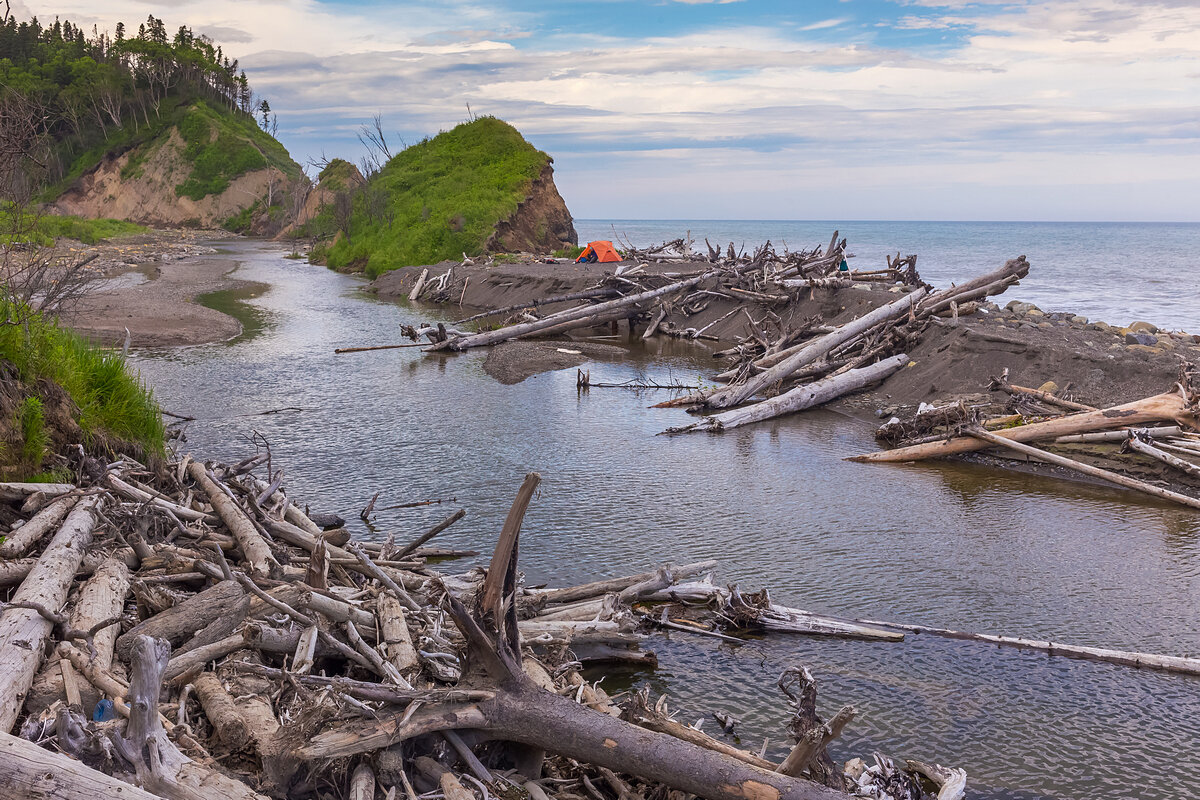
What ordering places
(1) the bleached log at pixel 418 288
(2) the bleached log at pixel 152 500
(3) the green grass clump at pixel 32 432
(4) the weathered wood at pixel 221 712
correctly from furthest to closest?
(1) the bleached log at pixel 418 288 → (3) the green grass clump at pixel 32 432 → (2) the bleached log at pixel 152 500 → (4) the weathered wood at pixel 221 712

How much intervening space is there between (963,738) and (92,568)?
6.60m

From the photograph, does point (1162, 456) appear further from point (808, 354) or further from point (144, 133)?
point (144, 133)

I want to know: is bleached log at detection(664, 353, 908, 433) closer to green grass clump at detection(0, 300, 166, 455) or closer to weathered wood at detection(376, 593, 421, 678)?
green grass clump at detection(0, 300, 166, 455)

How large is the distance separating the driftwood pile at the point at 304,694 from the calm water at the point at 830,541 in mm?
1209

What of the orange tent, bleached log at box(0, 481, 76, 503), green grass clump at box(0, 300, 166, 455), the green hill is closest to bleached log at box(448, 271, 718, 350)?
the orange tent

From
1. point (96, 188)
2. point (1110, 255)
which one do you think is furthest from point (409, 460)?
point (96, 188)

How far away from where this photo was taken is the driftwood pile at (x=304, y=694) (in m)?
4.13

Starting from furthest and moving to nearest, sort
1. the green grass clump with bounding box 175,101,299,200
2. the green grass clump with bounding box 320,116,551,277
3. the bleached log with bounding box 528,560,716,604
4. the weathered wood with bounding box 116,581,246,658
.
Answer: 1. the green grass clump with bounding box 175,101,299,200
2. the green grass clump with bounding box 320,116,551,277
3. the bleached log with bounding box 528,560,716,604
4. the weathered wood with bounding box 116,581,246,658

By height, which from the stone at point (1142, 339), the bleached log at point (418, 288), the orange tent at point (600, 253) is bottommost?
the stone at point (1142, 339)

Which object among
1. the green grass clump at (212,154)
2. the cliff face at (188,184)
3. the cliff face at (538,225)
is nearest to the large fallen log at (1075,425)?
the cliff face at (538,225)

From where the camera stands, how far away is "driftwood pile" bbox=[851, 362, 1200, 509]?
12359 mm

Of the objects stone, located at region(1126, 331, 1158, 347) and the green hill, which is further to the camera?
the green hill

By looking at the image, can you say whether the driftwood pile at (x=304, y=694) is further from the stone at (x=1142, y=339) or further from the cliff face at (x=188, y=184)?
the cliff face at (x=188, y=184)

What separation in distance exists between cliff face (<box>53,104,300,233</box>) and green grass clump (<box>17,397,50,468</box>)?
285 ft
